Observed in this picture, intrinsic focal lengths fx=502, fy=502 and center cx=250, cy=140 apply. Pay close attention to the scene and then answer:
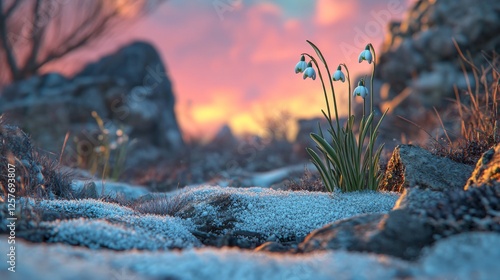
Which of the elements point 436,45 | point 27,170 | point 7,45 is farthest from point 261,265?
point 7,45

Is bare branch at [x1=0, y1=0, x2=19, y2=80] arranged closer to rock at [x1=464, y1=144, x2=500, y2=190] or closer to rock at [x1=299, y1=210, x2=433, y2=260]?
rock at [x1=299, y1=210, x2=433, y2=260]

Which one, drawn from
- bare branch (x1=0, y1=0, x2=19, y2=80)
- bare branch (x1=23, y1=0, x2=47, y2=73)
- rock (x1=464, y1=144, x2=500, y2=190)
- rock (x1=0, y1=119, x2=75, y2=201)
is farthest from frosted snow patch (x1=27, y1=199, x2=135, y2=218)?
bare branch (x1=0, y1=0, x2=19, y2=80)

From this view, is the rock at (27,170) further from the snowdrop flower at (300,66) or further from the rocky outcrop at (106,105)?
the rocky outcrop at (106,105)

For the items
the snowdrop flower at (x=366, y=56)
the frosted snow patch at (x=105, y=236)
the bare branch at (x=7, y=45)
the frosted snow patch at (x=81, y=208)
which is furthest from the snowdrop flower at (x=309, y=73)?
the bare branch at (x=7, y=45)

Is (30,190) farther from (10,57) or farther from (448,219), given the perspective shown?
(10,57)

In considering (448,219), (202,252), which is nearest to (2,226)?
(202,252)

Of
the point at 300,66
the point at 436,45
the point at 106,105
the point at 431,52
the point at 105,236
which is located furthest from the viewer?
the point at 106,105

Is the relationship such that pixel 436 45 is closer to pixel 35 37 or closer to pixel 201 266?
pixel 35 37

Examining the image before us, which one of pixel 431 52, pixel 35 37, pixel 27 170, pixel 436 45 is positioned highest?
pixel 35 37
